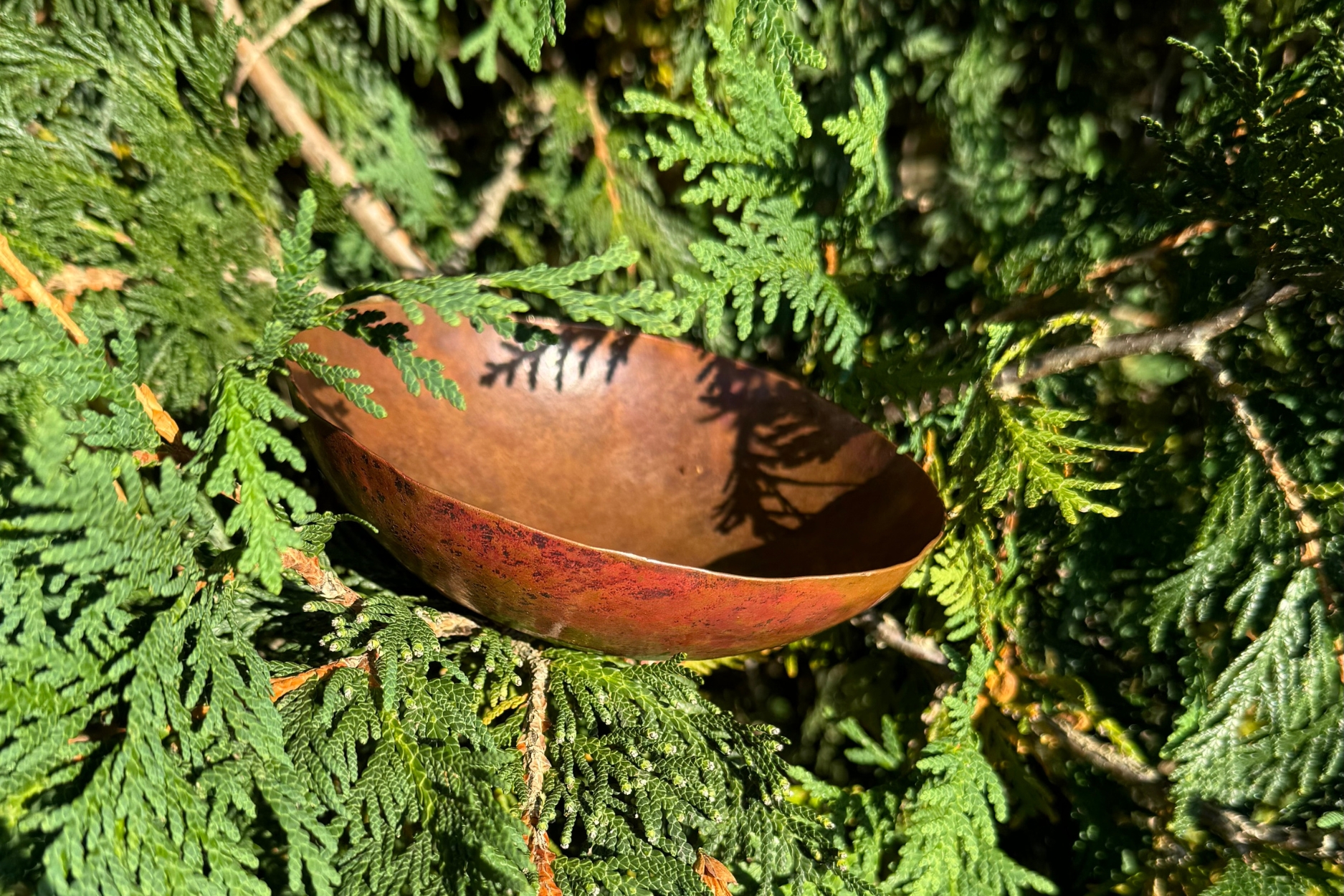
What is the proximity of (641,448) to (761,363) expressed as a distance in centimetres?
28

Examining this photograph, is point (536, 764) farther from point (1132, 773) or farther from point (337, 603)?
point (1132, 773)

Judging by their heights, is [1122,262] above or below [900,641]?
above

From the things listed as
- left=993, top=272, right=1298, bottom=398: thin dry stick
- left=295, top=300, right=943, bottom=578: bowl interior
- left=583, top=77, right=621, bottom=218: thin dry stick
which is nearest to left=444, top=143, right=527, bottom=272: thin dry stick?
left=583, top=77, right=621, bottom=218: thin dry stick

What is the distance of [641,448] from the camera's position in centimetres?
102

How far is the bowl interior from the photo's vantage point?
94cm

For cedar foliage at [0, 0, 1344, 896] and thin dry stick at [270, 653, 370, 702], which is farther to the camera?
thin dry stick at [270, 653, 370, 702]

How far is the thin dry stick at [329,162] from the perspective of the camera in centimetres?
107

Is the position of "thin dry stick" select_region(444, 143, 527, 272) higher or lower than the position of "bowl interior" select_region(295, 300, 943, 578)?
higher

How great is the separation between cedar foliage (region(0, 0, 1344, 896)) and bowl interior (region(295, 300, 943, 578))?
2.8 inches

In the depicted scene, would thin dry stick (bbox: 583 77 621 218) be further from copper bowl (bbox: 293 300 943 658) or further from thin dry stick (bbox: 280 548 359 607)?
thin dry stick (bbox: 280 548 359 607)

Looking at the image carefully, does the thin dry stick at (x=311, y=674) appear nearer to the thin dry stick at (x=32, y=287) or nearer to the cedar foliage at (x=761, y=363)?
the cedar foliage at (x=761, y=363)

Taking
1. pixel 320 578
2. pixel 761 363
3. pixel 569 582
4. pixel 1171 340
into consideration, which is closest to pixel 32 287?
pixel 320 578

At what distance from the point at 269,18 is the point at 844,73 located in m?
0.68

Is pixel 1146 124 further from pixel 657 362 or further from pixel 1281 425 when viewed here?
pixel 657 362
